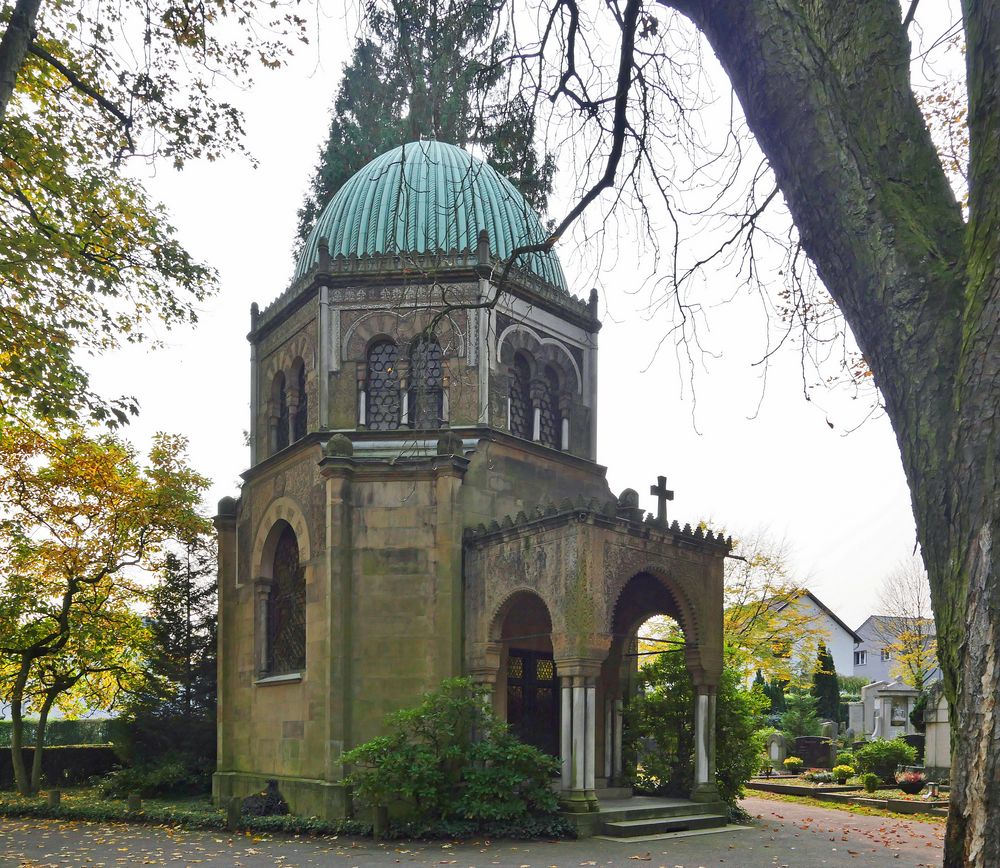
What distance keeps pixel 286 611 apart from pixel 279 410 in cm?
434

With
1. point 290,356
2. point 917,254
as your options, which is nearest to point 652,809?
point 290,356

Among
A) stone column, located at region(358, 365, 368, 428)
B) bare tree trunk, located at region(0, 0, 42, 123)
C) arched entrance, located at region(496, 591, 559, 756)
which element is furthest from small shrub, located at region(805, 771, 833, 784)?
bare tree trunk, located at region(0, 0, 42, 123)

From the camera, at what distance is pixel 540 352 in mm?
20031

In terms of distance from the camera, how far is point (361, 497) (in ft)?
57.2

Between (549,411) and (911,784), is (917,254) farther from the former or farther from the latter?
(911,784)

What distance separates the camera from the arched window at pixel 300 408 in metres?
20.2

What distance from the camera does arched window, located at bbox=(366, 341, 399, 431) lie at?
19.0 metres

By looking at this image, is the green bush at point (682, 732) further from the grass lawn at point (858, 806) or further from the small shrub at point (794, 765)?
the small shrub at point (794, 765)

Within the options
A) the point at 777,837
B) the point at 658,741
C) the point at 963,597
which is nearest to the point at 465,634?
the point at 658,741

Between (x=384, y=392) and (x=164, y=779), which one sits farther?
(x=164, y=779)

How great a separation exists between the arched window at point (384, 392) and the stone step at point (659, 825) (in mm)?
8270

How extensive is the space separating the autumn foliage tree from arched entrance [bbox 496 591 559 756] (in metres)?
11.4

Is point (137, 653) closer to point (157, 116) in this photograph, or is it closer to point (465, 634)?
point (465, 634)

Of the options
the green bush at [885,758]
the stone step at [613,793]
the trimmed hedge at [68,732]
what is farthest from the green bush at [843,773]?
the trimmed hedge at [68,732]
